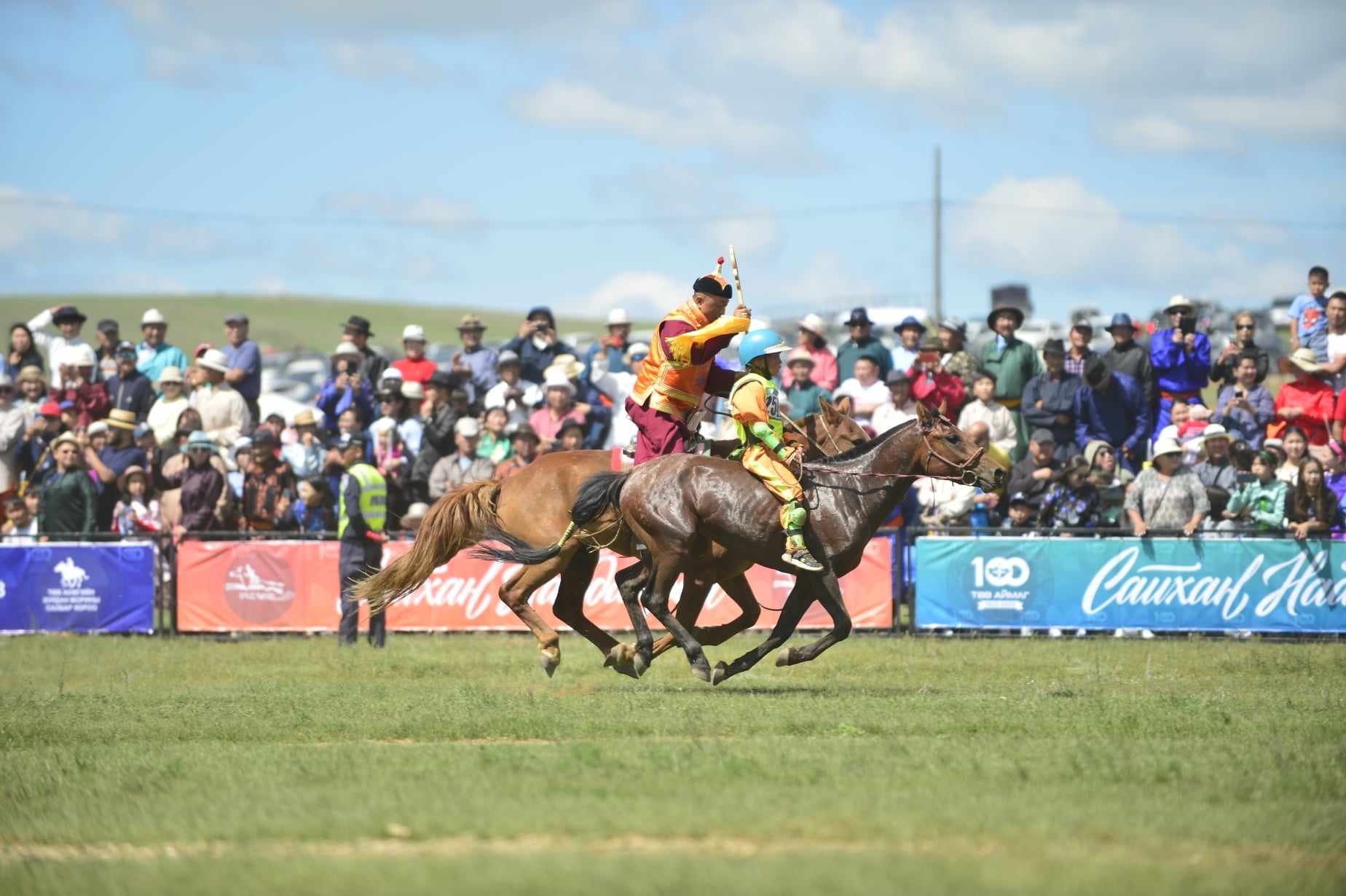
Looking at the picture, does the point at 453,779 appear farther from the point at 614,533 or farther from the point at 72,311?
the point at 72,311

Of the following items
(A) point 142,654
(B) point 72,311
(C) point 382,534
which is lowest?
(A) point 142,654

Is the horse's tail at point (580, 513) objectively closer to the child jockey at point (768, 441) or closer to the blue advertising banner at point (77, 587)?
the child jockey at point (768, 441)

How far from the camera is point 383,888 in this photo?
590cm

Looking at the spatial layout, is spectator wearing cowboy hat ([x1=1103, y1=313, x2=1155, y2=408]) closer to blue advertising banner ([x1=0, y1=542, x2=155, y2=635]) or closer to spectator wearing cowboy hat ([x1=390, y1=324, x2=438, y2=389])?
spectator wearing cowboy hat ([x1=390, y1=324, x2=438, y2=389])

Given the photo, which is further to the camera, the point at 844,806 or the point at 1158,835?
the point at 844,806

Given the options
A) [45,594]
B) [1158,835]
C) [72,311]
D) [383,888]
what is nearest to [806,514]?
[1158,835]

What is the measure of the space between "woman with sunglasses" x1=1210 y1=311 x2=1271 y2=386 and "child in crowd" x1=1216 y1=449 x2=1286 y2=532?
1976 mm

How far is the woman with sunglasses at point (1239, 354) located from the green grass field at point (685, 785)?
6.15 metres

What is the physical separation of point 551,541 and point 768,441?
2323 mm

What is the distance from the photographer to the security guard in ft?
55.3

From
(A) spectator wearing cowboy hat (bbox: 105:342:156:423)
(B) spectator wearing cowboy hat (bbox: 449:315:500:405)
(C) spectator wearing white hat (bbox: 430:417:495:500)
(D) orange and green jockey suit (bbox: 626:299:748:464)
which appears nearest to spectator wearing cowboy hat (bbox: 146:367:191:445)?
(A) spectator wearing cowboy hat (bbox: 105:342:156:423)

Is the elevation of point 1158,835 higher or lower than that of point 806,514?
lower

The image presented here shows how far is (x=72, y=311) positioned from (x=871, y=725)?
53.3 ft

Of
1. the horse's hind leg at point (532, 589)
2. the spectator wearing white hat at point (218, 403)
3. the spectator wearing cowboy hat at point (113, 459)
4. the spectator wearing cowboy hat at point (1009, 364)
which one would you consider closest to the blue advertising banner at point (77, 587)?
the spectator wearing cowboy hat at point (113, 459)
